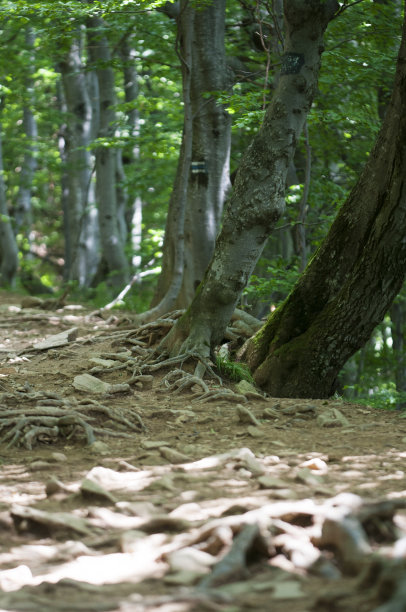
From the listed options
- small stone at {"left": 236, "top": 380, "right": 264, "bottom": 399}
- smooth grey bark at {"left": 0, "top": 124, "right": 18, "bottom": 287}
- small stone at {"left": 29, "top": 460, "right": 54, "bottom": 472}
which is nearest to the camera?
small stone at {"left": 29, "top": 460, "right": 54, "bottom": 472}

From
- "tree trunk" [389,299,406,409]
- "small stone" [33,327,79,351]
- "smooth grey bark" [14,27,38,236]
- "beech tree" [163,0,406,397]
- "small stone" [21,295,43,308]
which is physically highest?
"smooth grey bark" [14,27,38,236]

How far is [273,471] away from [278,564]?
1354 millimetres

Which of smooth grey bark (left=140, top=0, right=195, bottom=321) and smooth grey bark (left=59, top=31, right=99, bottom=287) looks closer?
smooth grey bark (left=140, top=0, right=195, bottom=321)

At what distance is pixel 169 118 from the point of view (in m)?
14.7

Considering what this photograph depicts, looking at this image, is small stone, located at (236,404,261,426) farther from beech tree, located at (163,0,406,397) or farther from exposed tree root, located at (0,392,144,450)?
beech tree, located at (163,0,406,397)

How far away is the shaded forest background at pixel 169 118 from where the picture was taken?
9.42 m

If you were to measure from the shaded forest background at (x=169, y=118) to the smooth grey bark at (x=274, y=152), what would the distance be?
3.71ft

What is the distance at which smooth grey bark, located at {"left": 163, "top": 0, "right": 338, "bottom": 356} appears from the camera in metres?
6.41

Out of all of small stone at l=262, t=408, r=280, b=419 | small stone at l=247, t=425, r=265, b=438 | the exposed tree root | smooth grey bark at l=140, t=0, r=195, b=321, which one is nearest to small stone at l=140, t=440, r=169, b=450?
the exposed tree root

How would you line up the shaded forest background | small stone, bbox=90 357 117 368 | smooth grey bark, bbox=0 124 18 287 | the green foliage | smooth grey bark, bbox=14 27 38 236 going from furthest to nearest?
smooth grey bark, bbox=14 27 38 236 < smooth grey bark, bbox=0 124 18 287 < the shaded forest background < small stone, bbox=90 357 117 368 < the green foliage

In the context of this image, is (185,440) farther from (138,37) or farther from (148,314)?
(138,37)

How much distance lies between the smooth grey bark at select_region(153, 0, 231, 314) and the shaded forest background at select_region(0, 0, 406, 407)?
143mm

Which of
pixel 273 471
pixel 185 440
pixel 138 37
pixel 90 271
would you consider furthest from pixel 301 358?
pixel 90 271

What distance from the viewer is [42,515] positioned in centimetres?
323
